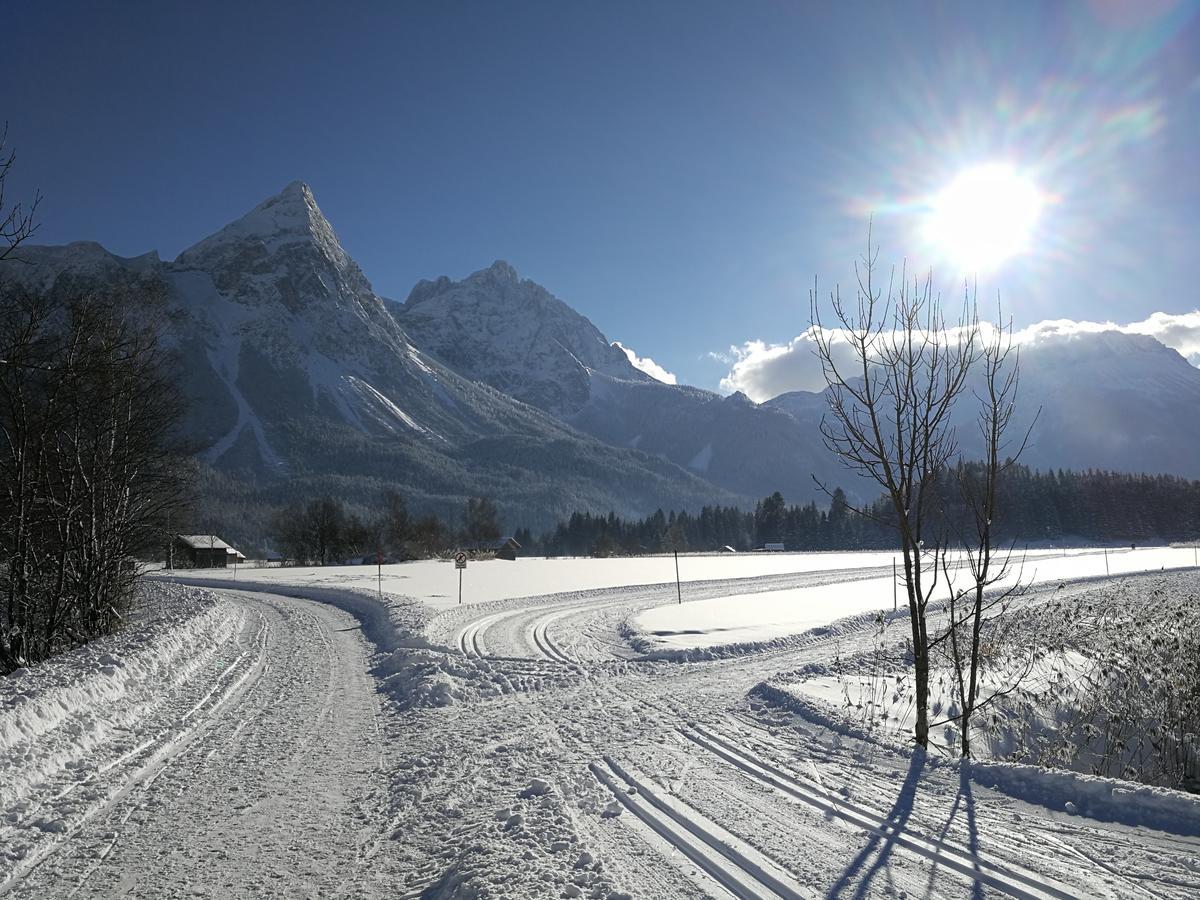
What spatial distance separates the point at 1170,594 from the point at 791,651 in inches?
758

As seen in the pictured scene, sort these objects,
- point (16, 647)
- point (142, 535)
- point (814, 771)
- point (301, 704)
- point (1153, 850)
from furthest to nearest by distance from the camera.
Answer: point (142, 535), point (16, 647), point (301, 704), point (814, 771), point (1153, 850)

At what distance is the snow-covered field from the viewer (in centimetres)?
446

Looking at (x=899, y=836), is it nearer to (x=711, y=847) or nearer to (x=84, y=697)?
(x=711, y=847)

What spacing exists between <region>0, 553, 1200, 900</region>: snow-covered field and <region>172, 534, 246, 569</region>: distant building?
7673 cm

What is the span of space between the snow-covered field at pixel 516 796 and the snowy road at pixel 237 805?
30 millimetres

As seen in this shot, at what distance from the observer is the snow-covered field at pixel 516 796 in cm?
446

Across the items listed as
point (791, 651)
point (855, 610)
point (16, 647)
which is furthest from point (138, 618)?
point (855, 610)

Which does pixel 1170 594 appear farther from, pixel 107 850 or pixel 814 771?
pixel 107 850

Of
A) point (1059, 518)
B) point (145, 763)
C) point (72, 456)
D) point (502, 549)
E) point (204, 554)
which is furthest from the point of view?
point (1059, 518)

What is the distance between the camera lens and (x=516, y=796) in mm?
6023

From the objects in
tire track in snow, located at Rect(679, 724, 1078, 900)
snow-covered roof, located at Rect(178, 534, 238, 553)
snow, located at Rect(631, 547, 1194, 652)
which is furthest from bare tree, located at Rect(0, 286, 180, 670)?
snow-covered roof, located at Rect(178, 534, 238, 553)

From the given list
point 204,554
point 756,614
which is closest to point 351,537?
point 204,554

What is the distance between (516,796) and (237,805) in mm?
2561

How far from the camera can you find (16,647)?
11.4 meters
